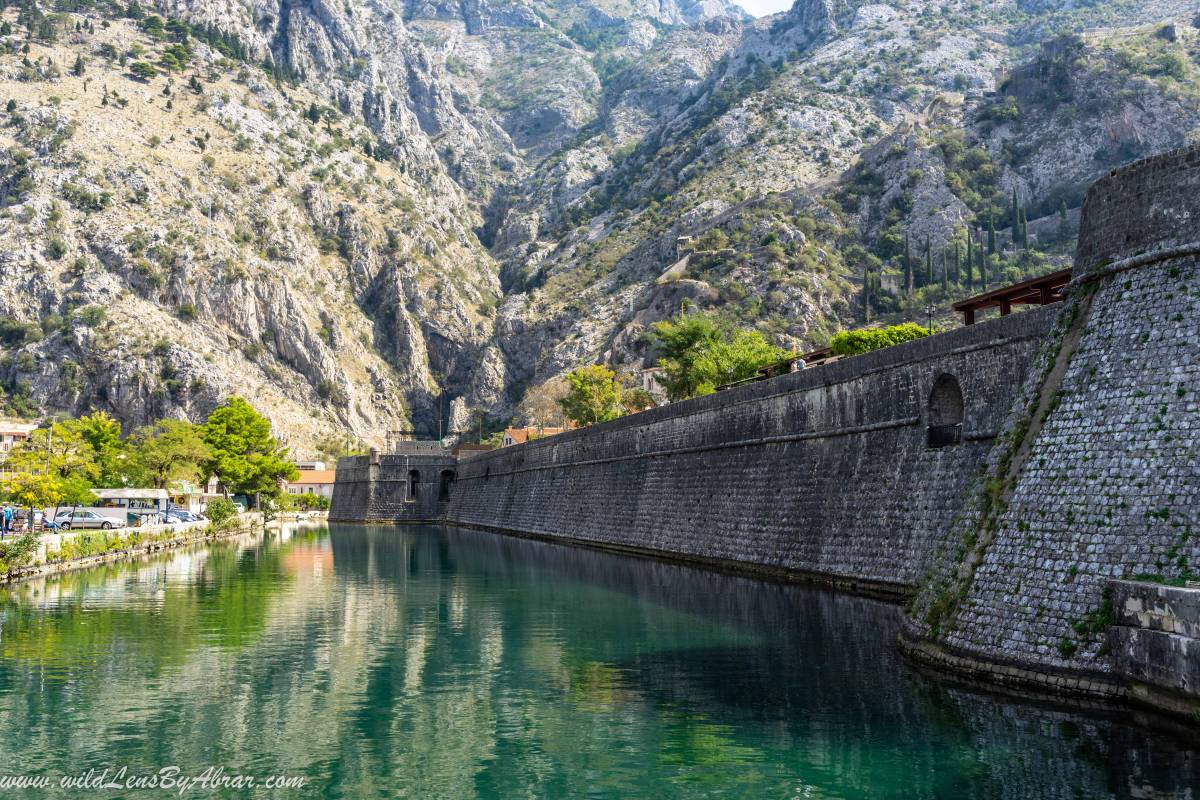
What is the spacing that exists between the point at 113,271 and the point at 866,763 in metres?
118

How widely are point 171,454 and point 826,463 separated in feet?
182

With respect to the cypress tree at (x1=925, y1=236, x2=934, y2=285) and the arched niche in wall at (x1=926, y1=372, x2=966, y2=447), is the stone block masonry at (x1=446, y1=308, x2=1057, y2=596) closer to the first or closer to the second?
the arched niche in wall at (x1=926, y1=372, x2=966, y2=447)

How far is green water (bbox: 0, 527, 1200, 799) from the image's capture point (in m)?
11.4

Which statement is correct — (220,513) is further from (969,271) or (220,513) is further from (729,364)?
(969,271)

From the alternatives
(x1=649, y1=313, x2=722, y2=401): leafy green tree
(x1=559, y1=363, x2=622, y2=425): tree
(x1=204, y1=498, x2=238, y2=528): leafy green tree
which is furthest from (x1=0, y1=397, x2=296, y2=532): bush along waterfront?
(x1=649, y1=313, x2=722, y2=401): leafy green tree

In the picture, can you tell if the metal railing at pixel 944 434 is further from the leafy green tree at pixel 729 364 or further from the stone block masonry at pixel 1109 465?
the leafy green tree at pixel 729 364

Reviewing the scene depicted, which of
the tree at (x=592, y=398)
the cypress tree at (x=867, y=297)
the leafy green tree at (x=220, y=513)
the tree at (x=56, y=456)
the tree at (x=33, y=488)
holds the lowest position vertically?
the leafy green tree at (x=220, y=513)

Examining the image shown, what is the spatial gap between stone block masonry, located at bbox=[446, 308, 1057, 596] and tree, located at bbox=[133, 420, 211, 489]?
119 ft

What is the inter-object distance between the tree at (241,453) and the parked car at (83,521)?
74.6 feet

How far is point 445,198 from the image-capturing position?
173875 millimetres

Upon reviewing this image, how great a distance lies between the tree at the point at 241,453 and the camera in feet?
262

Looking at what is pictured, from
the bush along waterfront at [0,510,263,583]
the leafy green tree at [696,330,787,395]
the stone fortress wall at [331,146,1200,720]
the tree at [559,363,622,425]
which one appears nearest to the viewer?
the stone fortress wall at [331,146,1200,720]

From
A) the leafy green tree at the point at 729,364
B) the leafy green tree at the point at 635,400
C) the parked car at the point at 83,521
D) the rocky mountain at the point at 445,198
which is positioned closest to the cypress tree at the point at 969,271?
the rocky mountain at the point at 445,198

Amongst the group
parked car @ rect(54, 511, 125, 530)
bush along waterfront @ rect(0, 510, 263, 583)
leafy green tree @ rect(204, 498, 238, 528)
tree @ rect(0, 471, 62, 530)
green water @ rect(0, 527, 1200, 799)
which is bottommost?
green water @ rect(0, 527, 1200, 799)
